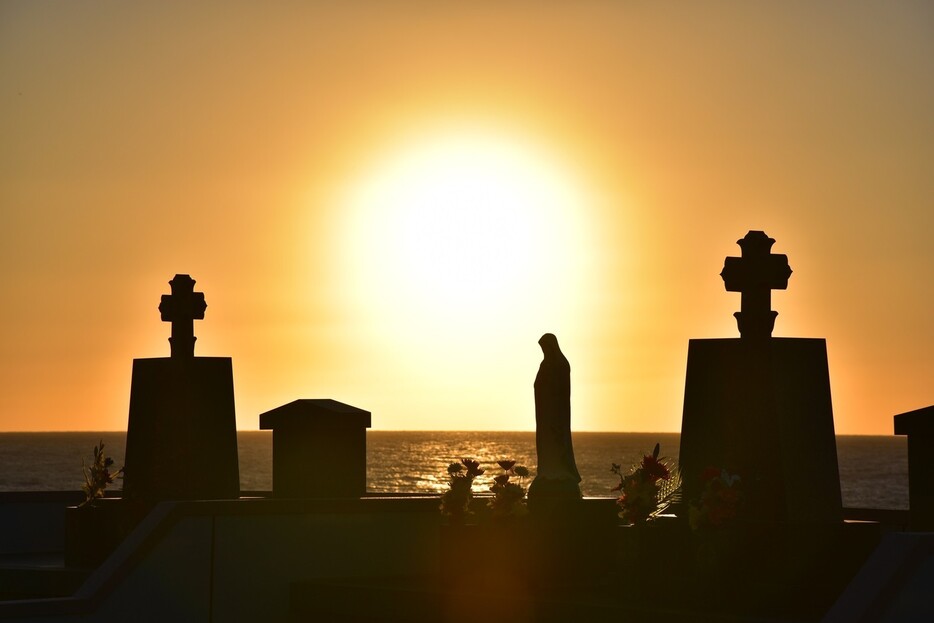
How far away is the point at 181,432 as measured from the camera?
2175 cm

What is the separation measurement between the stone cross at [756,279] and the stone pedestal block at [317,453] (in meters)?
6.99

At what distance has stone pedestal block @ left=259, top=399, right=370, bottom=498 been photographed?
22.2 m

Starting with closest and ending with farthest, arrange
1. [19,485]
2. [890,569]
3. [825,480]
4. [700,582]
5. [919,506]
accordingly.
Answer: [890,569] < [700,582] < [825,480] < [919,506] < [19,485]

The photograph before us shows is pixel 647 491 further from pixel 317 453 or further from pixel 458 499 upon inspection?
pixel 317 453

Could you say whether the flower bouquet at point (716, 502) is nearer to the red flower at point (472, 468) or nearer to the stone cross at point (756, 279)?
the stone cross at point (756, 279)

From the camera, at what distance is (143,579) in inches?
686

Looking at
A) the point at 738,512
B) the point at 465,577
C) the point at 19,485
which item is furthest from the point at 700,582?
the point at 19,485

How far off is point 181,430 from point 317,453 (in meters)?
1.98

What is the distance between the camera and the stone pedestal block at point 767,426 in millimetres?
16438

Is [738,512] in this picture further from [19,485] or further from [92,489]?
[19,485]

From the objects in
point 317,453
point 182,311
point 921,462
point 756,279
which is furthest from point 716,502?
point 182,311

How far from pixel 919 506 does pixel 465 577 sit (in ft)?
19.8

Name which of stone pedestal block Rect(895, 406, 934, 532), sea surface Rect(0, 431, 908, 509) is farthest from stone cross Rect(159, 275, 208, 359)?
sea surface Rect(0, 431, 908, 509)

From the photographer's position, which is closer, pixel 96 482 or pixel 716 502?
pixel 716 502
